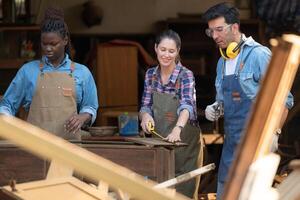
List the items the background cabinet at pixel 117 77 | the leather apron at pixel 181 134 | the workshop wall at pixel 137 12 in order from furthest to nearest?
the workshop wall at pixel 137 12 < the background cabinet at pixel 117 77 < the leather apron at pixel 181 134

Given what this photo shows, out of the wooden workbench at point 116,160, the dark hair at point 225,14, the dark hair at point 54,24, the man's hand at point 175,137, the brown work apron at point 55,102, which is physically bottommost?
the wooden workbench at point 116,160

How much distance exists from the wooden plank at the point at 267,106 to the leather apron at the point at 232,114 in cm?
266

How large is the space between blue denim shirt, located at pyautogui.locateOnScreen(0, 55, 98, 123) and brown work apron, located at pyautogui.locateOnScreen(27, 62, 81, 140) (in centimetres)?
3

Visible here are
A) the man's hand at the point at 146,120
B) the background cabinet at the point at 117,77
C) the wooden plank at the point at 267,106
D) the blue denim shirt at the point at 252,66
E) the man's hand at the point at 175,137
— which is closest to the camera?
the wooden plank at the point at 267,106

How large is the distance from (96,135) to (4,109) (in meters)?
1.26

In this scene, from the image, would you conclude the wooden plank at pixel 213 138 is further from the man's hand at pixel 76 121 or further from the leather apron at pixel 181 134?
the man's hand at pixel 76 121

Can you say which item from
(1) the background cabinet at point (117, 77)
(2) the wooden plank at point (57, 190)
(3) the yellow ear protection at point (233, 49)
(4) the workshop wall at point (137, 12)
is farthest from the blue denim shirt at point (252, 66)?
(4) the workshop wall at point (137, 12)

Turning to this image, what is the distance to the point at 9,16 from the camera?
7625mm

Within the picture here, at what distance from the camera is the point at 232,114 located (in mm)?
4293

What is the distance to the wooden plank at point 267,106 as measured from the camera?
1.49 meters

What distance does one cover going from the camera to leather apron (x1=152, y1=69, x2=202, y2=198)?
16.7 feet

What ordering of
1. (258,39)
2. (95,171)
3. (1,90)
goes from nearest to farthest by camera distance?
(95,171), (1,90), (258,39)

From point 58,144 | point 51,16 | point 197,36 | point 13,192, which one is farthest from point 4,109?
point 197,36

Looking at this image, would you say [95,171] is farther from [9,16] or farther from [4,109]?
[9,16]
